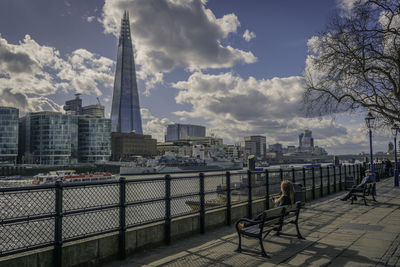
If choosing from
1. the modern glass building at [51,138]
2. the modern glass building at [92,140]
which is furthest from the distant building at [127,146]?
the modern glass building at [51,138]

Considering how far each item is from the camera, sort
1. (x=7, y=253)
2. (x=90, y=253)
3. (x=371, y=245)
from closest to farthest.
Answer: (x=7, y=253) → (x=90, y=253) → (x=371, y=245)

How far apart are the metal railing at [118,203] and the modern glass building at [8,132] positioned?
383ft

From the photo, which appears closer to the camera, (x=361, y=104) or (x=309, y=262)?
(x=309, y=262)

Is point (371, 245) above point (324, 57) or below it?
below

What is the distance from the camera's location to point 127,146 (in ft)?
574

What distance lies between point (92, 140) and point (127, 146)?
36346 millimetres

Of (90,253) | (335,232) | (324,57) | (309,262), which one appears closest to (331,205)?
(335,232)

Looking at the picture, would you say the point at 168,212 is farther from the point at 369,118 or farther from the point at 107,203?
the point at 369,118

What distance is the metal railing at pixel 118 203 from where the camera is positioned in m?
5.60

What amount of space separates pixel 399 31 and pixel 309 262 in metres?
11.7

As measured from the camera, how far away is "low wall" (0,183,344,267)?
17.7 ft

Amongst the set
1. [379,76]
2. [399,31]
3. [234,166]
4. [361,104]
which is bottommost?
[234,166]

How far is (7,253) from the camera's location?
4992 mm

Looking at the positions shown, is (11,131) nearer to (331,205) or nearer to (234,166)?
(234,166)
